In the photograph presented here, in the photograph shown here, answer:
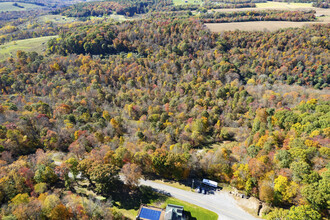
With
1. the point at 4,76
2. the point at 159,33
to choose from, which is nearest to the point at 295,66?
the point at 159,33

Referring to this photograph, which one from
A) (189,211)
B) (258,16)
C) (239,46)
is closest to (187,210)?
(189,211)

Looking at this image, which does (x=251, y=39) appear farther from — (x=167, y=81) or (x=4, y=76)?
(x=4, y=76)

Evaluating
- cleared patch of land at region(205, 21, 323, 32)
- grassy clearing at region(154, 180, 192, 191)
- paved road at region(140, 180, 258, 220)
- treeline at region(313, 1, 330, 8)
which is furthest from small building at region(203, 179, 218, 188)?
treeline at region(313, 1, 330, 8)

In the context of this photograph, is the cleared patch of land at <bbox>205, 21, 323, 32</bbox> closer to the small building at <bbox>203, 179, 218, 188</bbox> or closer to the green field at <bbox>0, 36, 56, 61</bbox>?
the small building at <bbox>203, 179, 218, 188</bbox>

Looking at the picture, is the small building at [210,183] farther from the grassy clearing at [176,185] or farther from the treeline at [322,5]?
the treeline at [322,5]

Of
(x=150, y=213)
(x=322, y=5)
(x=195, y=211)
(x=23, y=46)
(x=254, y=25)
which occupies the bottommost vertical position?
(x=195, y=211)

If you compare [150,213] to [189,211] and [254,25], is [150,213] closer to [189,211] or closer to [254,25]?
[189,211]
